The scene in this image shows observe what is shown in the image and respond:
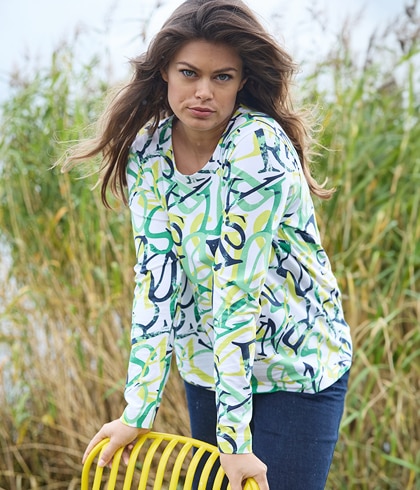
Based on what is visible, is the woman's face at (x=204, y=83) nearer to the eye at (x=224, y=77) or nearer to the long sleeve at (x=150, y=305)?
the eye at (x=224, y=77)

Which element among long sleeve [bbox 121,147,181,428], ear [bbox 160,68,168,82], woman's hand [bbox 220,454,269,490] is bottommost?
woman's hand [bbox 220,454,269,490]

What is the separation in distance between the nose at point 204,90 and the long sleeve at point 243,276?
13cm

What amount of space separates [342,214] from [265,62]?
1374mm

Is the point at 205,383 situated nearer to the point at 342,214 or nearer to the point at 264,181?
the point at 264,181

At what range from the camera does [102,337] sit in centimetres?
298

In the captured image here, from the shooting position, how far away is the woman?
1463 millimetres

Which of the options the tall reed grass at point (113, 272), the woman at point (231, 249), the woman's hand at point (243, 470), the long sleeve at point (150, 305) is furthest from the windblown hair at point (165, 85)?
the tall reed grass at point (113, 272)

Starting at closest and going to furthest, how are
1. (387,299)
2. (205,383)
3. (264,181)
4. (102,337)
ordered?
(264,181) < (205,383) < (387,299) < (102,337)

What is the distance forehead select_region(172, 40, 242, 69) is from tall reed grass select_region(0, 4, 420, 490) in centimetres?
125

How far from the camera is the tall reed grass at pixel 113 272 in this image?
2734mm

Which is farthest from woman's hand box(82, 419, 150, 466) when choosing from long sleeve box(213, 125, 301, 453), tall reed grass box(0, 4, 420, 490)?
tall reed grass box(0, 4, 420, 490)

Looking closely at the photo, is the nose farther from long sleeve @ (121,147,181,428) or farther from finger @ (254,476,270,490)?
finger @ (254,476,270,490)

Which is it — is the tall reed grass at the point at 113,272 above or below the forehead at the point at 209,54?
below

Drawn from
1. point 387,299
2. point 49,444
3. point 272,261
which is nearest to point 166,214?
point 272,261
